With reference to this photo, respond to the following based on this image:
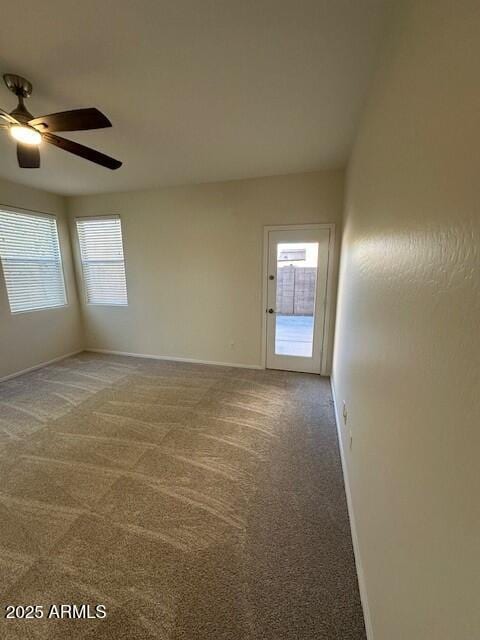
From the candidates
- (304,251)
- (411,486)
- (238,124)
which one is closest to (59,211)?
(238,124)

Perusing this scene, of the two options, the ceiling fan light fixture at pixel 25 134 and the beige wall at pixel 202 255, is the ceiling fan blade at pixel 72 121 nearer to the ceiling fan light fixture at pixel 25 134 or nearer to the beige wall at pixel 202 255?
the ceiling fan light fixture at pixel 25 134

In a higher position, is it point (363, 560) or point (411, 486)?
point (411, 486)

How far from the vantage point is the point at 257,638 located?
3.69 ft

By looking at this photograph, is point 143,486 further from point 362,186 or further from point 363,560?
point 362,186

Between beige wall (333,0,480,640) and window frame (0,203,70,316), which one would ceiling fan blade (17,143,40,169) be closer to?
window frame (0,203,70,316)

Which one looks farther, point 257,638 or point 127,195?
point 127,195

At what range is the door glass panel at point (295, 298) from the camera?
359cm

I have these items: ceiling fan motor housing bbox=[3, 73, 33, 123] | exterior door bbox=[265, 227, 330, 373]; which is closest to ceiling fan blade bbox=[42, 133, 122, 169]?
ceiling fan motor housing bbox=[3, 73, 33, 123]

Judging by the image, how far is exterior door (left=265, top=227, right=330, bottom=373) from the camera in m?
3.55

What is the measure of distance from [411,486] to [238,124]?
2596mm

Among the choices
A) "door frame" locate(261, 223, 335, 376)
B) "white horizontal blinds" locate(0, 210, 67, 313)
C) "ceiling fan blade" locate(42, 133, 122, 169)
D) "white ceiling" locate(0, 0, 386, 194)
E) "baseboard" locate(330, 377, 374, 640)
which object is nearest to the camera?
"baseboard" locate(330, 377, 374, 640)

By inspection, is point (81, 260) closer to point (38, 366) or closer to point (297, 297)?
point (38, 366)

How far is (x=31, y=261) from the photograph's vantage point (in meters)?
4.02

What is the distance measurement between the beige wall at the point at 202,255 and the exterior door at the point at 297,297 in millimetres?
183
